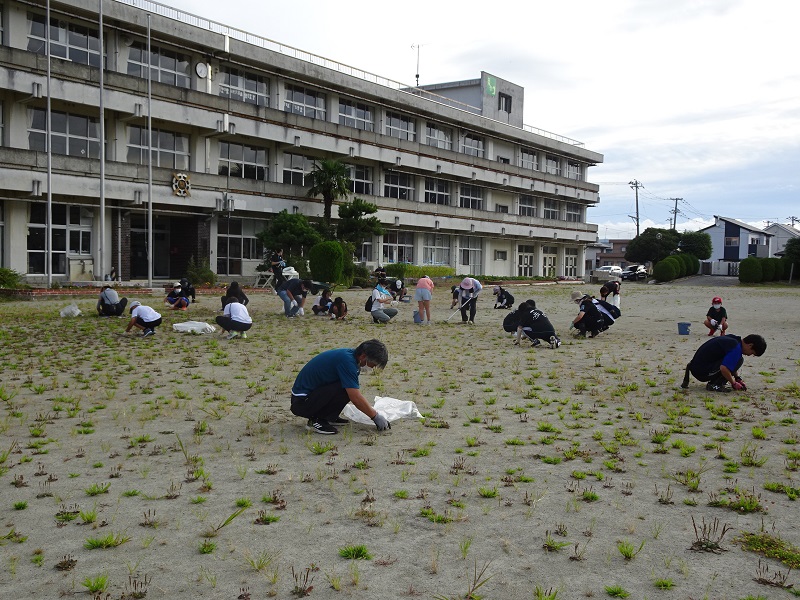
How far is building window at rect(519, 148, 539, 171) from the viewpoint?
70.2 metres

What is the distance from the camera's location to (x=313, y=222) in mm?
45438

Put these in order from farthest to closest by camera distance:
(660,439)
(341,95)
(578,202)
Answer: (578,202)
(341,95)
(660,439)

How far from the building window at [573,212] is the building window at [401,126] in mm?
27844

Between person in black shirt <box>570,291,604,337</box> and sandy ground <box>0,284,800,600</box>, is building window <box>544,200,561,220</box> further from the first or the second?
sandy ground <box>0,284,800,600</box>

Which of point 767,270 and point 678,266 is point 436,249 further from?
point 767,270

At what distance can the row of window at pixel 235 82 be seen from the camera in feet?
111

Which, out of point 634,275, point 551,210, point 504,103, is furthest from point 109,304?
point 634,275

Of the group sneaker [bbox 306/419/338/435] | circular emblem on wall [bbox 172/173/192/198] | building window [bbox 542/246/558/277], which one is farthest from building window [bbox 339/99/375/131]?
sneaker [bbox 306/419/338/435]

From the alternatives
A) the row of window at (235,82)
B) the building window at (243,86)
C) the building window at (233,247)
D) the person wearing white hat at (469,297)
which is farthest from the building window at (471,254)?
the person wearing white hat at (469,297)

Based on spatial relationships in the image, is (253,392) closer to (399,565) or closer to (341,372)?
(341,372)

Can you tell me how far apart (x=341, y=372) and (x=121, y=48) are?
33741 mm

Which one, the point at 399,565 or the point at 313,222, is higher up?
the point at 313,222

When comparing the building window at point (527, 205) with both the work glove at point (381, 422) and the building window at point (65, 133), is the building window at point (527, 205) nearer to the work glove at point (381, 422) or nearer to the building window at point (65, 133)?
the building window at point (65, 133)

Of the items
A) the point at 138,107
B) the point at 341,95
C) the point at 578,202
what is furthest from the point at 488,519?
the point at 578,202
